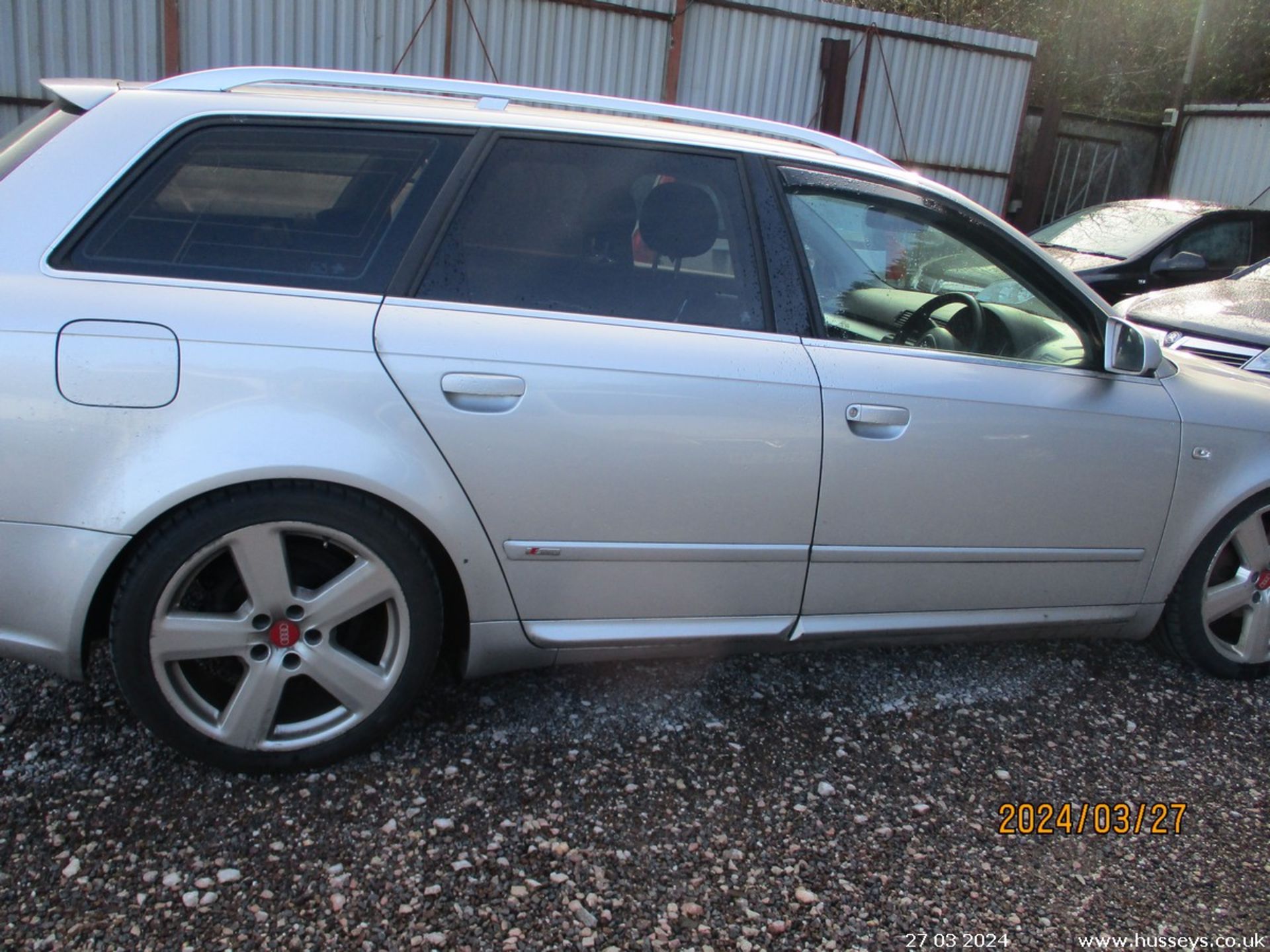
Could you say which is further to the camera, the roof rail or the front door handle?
the front door handle

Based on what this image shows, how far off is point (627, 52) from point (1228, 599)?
7938 mm

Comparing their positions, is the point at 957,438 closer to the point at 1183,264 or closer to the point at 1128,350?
the point at 1128,350

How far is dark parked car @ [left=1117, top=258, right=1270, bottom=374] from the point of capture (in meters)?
5.28

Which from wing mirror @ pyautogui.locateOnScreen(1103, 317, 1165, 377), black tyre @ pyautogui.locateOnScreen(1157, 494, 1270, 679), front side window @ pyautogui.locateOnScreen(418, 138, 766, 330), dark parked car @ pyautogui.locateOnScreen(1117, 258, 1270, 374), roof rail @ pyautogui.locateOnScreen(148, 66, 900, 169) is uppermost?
roof rail @ pyautogui.locateOnScreen(148, 66, 900, 169)

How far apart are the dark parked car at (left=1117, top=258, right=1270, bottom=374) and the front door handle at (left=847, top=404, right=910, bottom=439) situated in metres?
3.18

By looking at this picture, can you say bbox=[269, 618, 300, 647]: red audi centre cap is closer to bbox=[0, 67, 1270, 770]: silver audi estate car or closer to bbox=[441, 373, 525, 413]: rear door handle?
bbox=[0, 67, 1270, 770]: silver audi estate car

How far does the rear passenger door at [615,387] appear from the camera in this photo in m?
2.52

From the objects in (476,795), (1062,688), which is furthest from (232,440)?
(1062,688)

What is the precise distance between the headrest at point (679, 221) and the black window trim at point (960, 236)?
220 mm

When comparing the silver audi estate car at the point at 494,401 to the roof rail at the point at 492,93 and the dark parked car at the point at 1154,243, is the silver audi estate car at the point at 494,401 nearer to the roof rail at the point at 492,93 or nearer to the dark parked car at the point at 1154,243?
the roof rail at the point at 492,93

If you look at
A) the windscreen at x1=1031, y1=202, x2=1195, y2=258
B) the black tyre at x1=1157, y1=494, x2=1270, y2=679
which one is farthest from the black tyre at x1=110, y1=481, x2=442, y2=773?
the windscreen at x1=1031, y1=202, x2=1195, y2=258

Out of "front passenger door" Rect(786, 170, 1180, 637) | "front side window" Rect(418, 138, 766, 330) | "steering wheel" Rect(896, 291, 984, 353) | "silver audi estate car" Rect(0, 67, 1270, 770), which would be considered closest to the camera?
"silver audi estate car" Rect(0, 67, 1270, 770)
